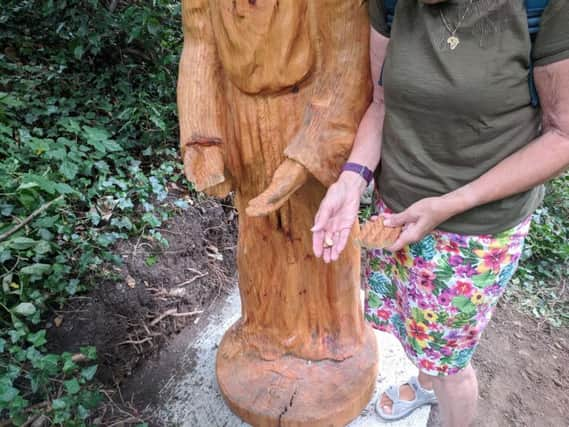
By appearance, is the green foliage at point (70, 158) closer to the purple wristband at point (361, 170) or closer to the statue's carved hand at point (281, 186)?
the statue's carved hand at point (281, 186)

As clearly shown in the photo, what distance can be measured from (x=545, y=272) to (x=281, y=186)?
7.82 ft

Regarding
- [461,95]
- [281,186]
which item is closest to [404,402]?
[281,186]

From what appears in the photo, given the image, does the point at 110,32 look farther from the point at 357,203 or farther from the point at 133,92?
the point at 357,203

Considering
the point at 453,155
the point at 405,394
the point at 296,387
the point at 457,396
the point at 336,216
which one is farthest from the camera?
the point at 405,394

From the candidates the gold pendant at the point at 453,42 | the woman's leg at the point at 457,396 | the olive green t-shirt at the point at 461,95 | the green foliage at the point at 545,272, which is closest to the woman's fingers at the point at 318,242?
the olive green t-shirt at the point at 461,95

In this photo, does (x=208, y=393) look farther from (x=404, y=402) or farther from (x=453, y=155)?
(x=453, y=155)

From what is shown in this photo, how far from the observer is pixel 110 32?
2.84 metres

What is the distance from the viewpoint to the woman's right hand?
1.18m

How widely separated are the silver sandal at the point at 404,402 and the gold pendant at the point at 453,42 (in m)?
1.21

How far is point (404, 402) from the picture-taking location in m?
1.71

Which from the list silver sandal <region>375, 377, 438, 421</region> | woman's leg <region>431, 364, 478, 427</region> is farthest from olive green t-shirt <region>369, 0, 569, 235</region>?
silver sandal <region>375, 377, 438, 421</region>

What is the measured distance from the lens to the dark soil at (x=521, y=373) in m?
2.24

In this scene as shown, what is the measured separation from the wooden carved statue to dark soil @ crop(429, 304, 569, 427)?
80 centimetres

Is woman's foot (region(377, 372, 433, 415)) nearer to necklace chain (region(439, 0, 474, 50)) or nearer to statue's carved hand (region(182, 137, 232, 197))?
statue's carved hand (region(182, 137, 232, 197))
